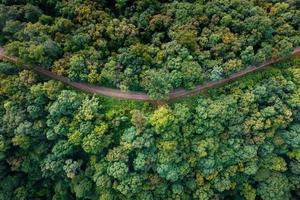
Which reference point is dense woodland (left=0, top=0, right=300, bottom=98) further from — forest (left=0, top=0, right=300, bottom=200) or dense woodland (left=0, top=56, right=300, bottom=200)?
dense woodland (left=0, top=56, right=300, bottom=200)

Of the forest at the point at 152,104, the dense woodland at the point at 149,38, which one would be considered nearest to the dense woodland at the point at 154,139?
the forest at the point at 152,104

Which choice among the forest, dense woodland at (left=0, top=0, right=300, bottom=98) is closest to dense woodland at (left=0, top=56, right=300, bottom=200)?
the forest

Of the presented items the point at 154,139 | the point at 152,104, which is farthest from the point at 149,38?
the point at 154,139

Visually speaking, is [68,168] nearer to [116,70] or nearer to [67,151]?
[67,151]

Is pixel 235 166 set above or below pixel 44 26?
below

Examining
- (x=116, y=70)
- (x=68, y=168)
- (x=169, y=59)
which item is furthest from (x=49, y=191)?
(x=169, y=59)

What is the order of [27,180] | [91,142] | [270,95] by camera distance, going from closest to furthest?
[91,142]
[270,95]
[27,180]

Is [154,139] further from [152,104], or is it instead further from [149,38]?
[149,38]
